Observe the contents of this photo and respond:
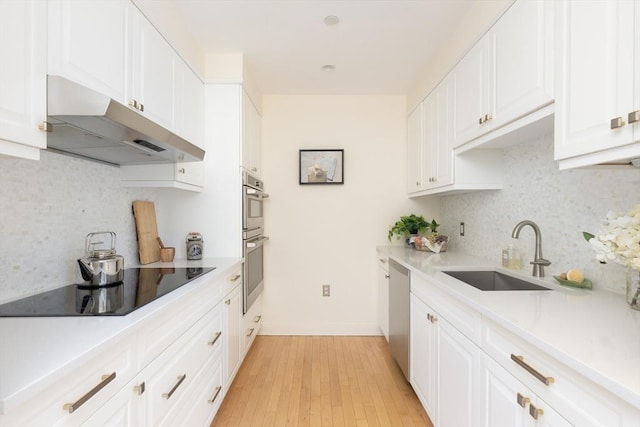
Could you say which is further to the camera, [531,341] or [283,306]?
[283,306]

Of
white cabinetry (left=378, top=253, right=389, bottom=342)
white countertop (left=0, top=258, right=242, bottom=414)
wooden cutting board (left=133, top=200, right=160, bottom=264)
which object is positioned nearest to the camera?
white countertop (left=0, top=258, right=242, bottom=414)

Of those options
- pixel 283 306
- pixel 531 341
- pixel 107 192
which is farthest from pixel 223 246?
pixel 531 341

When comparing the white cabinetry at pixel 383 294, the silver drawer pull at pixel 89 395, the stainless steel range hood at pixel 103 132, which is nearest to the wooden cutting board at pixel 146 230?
the stainless steel range hood at pixel 103 132

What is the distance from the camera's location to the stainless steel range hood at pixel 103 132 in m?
0.98

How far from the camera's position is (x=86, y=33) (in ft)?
3.77

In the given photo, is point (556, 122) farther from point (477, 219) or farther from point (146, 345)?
point (146, 345)

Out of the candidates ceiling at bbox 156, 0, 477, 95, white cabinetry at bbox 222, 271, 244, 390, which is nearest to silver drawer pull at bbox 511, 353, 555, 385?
Answer: white cabinetry at bbox 222, 271, 244, 390

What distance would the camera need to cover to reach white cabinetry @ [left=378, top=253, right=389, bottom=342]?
8.92 ft

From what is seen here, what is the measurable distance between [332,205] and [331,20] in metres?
1.71

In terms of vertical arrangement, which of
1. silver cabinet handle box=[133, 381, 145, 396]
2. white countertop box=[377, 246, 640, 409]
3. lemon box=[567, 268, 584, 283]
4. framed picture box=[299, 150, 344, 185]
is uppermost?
framed picture box=[299, 150, 344, 185]

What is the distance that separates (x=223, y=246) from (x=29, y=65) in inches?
62.8

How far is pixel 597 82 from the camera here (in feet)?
3.09

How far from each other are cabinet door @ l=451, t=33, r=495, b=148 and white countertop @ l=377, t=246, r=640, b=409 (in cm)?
93

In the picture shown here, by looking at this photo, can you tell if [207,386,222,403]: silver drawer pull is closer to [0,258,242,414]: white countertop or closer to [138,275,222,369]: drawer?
[138,275,222,369]: drawer
